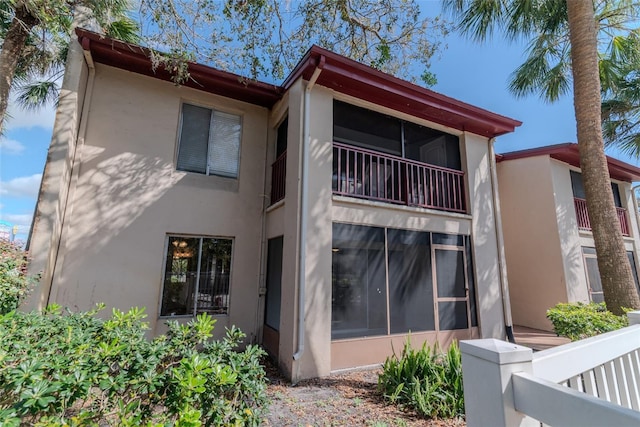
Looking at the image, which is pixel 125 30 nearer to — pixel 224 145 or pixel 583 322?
pixel 224 145

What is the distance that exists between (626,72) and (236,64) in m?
11.9

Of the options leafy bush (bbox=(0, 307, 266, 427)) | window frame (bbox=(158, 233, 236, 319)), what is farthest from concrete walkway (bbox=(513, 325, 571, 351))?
leafy bush (bbox=(0, 307, 266, 427))

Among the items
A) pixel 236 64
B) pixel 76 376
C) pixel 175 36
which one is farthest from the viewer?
pixel 236 64

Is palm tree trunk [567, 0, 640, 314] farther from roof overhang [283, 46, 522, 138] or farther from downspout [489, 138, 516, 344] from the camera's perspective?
downspout [489, 138, 516, 344]

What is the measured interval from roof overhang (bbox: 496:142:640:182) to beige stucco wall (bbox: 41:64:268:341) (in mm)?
9651

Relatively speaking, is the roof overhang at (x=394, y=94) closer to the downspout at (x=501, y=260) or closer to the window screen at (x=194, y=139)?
the downspout at (x=501, y=260)

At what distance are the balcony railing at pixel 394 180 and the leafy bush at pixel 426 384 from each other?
336 centimetres

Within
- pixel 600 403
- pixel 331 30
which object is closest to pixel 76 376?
pixel 600 403

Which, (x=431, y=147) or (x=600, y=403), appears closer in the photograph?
(x=600, y=403)

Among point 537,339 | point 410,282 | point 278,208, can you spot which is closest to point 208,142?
point 278,208

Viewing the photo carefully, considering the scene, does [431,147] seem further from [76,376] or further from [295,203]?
[76,376]

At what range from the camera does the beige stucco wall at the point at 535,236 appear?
32.0 feet

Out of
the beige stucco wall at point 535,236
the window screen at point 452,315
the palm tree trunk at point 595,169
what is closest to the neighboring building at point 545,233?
the beige stucco wall at point 535,236

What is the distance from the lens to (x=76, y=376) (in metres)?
1.99
